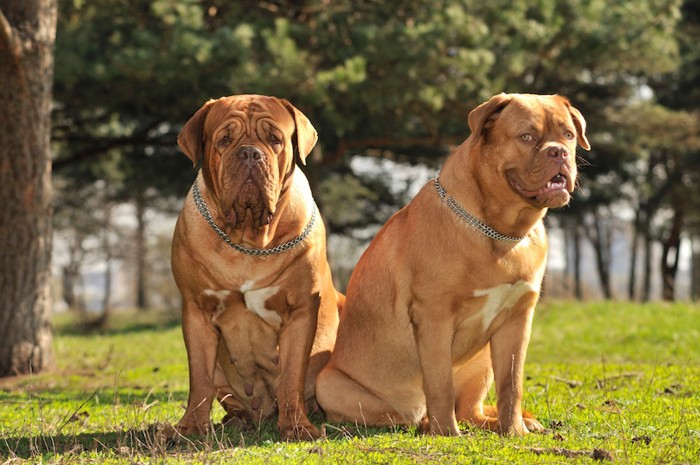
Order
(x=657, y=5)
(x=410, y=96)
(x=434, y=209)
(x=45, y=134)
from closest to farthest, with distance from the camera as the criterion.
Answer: (x=434, y=209)
(x=45, y=134)
(x=410, y=96)
(x=657, y=5)

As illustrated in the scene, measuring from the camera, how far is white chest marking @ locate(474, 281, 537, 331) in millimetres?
4226

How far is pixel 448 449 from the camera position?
3834 mm

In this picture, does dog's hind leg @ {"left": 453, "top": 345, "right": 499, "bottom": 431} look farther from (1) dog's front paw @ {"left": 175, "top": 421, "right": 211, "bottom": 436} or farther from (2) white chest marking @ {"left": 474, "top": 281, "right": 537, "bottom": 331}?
(1) dog's front paw @ {"left": 175, "top": 421, "right": 211, "bottom": 436}

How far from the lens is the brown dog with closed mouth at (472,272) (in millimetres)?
4125

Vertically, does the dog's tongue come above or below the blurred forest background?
below

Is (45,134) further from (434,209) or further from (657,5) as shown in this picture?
(657,5)

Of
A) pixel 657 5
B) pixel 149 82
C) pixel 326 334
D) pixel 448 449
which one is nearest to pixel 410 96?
pixel 149 82

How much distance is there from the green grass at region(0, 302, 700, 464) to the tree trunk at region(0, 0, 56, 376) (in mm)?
534

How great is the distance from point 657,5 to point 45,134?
10.9 meters

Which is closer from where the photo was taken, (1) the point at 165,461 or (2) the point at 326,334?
(1) the point at 165,461

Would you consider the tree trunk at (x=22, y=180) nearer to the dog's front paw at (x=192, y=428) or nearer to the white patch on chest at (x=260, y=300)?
the dog's front paw at (x=192, y=428)

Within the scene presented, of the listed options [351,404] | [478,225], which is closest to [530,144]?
[478,225]

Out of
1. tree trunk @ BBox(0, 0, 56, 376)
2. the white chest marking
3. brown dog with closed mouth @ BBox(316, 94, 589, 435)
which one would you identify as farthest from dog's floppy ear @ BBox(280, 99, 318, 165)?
tree trunk @ BBox(0, 0, 56, 376)

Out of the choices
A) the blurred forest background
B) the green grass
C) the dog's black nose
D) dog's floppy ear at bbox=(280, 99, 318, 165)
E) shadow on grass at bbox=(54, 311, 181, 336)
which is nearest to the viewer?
the green grass
